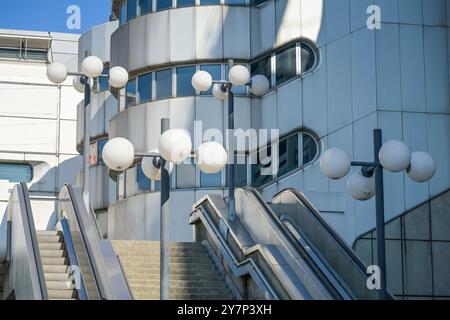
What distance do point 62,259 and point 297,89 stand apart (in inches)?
395

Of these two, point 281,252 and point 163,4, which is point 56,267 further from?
point 163,4

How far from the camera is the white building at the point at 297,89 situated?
25531mm

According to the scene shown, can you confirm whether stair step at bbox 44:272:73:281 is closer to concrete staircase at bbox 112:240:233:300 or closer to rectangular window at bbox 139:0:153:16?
concrete staircase at bbox 112:240:233:300

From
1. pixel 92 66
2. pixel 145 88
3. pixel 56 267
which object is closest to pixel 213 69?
pixel 145 88

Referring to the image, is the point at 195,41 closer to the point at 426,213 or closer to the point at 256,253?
the point at 426,213

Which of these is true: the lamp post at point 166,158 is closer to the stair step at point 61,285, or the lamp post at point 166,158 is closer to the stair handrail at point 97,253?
the stair handrail at point 97,253

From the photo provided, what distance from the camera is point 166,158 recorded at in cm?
1431

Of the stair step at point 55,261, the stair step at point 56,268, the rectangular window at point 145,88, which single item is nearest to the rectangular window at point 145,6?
the rectangular window at point 145,88

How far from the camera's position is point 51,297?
1767 cm

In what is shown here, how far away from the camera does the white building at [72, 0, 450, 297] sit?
25531 mm

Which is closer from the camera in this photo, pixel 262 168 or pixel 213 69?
pixel 262 168

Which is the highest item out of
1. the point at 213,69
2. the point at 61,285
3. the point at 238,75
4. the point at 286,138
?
the point at 213,69
